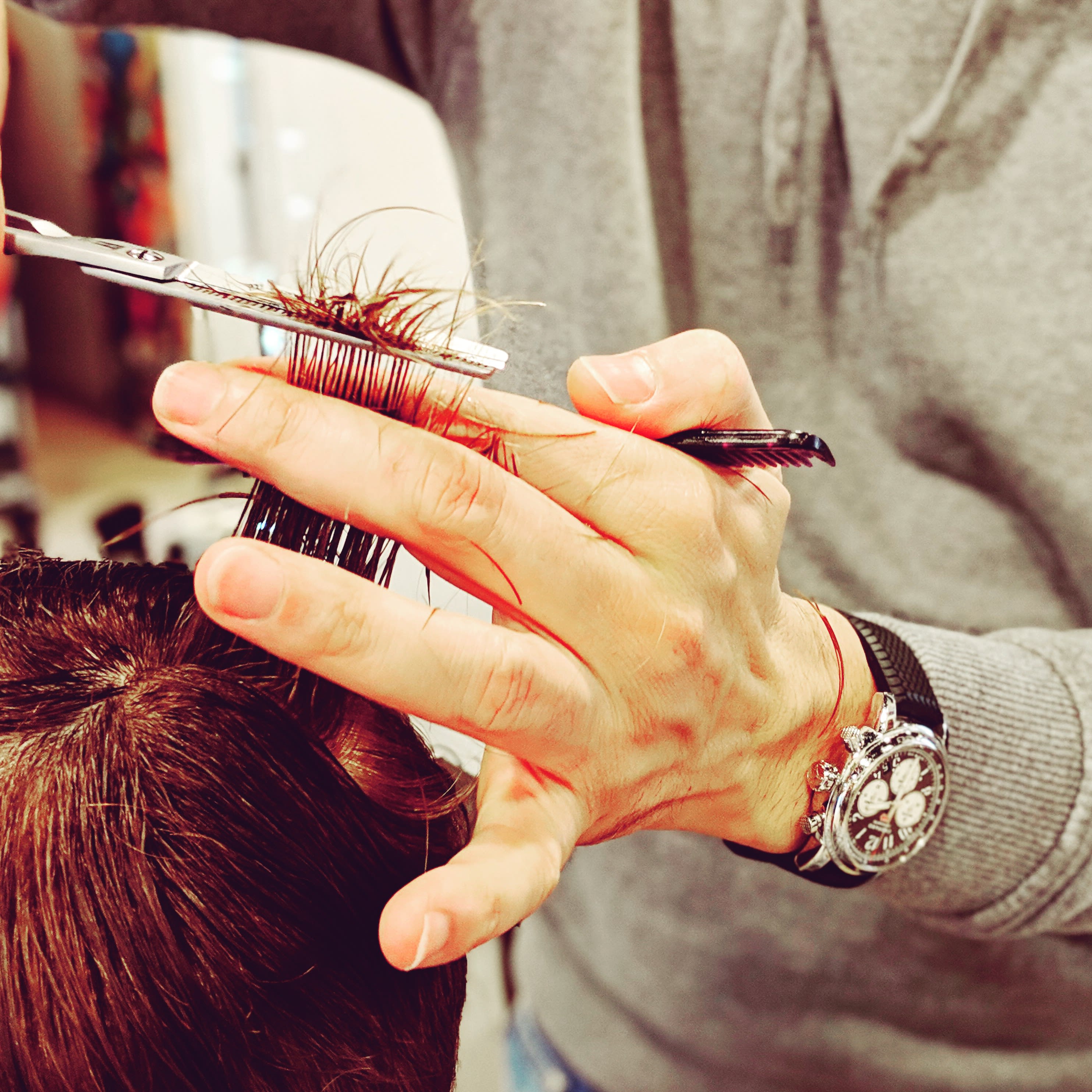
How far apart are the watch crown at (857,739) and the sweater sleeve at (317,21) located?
2.85 feet

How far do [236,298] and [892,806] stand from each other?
520 mm

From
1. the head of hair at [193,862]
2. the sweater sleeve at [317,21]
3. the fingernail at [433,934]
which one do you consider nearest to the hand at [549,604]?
the fingernail at [433,934]

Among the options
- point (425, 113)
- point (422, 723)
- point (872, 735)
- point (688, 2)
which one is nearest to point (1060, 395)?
point (872, 735)

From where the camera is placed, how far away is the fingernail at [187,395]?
1.30 feet

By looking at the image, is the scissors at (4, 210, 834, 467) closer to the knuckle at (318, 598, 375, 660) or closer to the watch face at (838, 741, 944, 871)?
the knuckle at (318, 598, 375, 660)

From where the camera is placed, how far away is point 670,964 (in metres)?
1.00

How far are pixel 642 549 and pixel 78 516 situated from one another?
4.03m

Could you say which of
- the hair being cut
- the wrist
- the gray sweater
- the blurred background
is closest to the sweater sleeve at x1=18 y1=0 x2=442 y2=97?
the gray sweater

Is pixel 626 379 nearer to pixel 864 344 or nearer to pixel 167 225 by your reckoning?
pixel 864 344

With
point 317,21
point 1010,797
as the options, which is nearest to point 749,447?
point 1010,797

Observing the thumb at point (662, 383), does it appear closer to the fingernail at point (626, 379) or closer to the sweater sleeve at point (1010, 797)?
the fingernail at point (626, 379)

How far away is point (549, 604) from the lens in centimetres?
44

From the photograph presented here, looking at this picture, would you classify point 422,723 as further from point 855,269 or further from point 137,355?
point 137,355

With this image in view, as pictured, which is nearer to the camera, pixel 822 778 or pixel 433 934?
pixel 433 934
